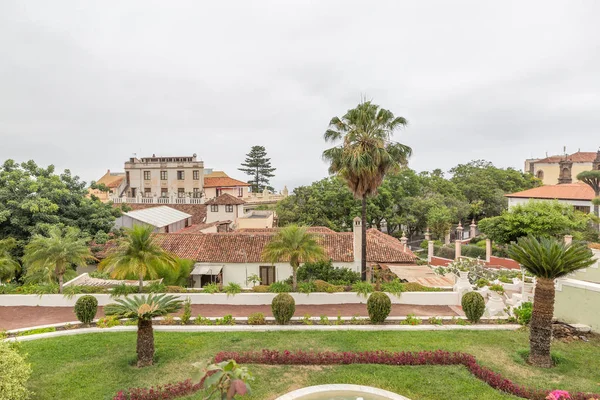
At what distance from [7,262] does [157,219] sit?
12590 mm

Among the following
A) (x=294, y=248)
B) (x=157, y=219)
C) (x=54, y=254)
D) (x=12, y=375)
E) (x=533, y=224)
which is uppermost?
(x=157, y=219)

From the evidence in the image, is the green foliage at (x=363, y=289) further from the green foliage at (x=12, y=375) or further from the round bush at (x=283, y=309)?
the green foliage at (x=12, y=375)

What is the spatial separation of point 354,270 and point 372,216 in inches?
712

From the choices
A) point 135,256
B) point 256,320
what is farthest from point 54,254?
point 256,320

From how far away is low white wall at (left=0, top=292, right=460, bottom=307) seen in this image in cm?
1554

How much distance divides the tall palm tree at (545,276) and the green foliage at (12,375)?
12.8 meters

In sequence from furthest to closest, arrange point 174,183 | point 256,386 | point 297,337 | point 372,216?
point 174,183 < point 372,216 < point 297,337 < point 256,386

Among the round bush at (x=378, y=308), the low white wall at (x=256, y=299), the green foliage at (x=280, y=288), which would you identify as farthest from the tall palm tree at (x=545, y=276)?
the green foliage at (x=280, y=288)

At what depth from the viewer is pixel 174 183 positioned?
45031 mm

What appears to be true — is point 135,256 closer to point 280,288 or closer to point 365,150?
point 280,288

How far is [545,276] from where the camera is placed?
9773 millimetres

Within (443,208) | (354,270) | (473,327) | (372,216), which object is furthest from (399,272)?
(443,208)

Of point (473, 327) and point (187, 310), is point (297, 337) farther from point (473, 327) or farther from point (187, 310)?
point (473, 327)

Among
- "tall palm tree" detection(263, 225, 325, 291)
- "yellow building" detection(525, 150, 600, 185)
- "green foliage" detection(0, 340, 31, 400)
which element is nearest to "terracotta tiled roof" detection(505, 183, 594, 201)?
"yellow building" detection(525, 150, 600, 185)
